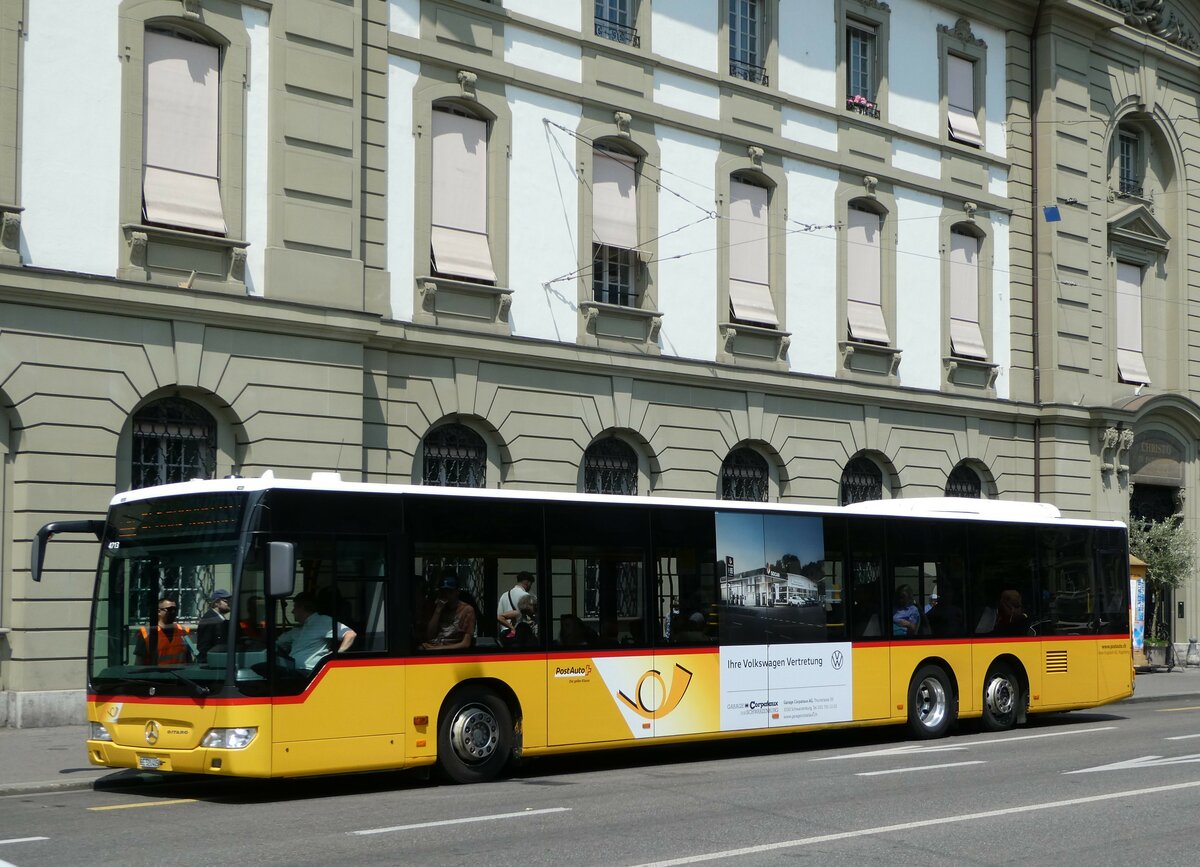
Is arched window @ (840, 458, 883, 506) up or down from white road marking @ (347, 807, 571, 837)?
up

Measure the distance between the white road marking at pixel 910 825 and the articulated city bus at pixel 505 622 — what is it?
441 cm

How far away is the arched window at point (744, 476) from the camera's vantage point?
90.2 feet

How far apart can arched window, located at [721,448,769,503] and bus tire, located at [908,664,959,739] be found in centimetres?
833

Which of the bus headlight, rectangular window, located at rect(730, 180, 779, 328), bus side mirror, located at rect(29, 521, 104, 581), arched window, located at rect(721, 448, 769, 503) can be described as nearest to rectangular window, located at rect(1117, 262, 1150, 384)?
rectangular window, located at rect(730, 180, 779, 328)

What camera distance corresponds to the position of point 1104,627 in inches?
840

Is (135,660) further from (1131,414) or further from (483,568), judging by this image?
(1131,414)

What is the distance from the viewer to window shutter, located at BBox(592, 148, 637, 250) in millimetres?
25375

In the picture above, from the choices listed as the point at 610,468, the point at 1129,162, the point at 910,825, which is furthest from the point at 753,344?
the point at 910,825

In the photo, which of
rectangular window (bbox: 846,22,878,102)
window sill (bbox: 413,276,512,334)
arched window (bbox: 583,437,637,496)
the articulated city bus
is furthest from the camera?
rectangular window (bbox: 846,22,878,102)

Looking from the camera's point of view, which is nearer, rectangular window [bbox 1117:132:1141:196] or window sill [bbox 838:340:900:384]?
window sill [bbox 838:340:900:384]

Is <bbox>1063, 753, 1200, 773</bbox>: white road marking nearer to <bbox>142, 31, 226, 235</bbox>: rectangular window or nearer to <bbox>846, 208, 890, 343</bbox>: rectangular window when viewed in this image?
<bbox>142, 31, 226, 235</bbox>: rectangular window

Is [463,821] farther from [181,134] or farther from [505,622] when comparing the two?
[181,134]

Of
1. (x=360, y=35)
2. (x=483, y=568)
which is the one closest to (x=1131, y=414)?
(x=360, y=35)

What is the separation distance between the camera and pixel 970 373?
31.9 meters
